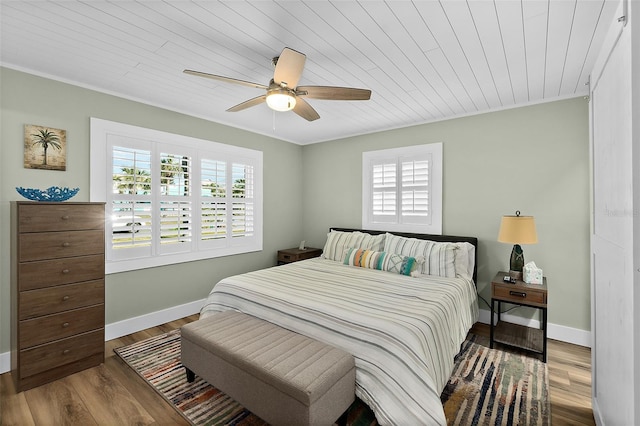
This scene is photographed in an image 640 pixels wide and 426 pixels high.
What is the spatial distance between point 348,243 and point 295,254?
95cm

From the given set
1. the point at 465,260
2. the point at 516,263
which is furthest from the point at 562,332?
the point at 465,260

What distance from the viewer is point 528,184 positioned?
326cm

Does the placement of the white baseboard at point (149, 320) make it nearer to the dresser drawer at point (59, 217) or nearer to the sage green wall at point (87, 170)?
the sage green wall at point (87, 170)

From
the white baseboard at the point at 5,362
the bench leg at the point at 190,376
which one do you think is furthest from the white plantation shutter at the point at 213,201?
the white baseboard at the point at 5,362

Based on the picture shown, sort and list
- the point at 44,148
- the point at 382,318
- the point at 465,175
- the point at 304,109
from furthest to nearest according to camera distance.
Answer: the point at 465,175, the point at 44,148, the point at 304,109, the point at 382,318

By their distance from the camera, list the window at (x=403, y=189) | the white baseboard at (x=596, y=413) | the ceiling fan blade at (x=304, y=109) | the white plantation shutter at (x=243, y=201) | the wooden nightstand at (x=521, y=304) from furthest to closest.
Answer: the white plantation shutter at (x=243, y=201) < the window at (x=403, y=189) < the wooden nightstand at (x=521, y=304) < the ceiling fan blade at (x=304, y=109) < the white baseboard at (x=596, y=413)

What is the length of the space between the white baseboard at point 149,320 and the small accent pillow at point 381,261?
6.77 feet

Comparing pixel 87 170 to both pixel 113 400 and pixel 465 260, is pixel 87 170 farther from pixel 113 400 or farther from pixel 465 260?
pixel 465 260

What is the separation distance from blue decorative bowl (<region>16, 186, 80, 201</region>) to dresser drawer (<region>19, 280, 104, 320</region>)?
2.38ft

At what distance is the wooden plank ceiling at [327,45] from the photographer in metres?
1.75

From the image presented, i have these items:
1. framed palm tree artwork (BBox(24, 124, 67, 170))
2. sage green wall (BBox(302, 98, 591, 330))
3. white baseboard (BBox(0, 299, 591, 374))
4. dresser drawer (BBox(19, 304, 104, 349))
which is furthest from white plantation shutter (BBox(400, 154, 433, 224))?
framed palm tree artwork (BBox(24, 124, 67, 170))

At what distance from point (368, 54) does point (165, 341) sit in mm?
3277

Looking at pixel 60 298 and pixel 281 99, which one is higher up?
pixel 281 99

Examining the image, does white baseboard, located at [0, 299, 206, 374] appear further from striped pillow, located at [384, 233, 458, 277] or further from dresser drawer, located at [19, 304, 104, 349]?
striped pillow, located at [384, 233, 458, 277]
